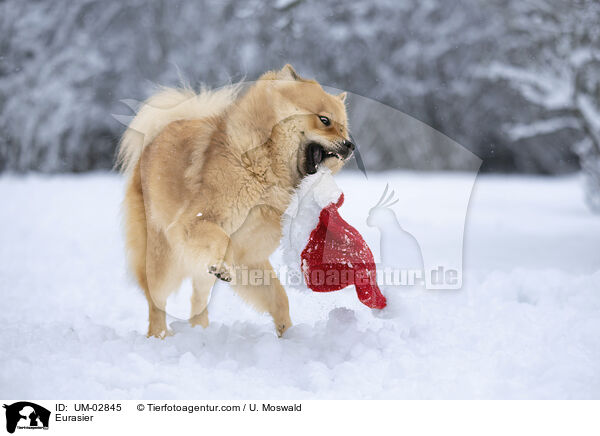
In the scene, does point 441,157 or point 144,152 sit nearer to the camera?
point 144,152

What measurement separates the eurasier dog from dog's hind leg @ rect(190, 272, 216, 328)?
18 centimetres

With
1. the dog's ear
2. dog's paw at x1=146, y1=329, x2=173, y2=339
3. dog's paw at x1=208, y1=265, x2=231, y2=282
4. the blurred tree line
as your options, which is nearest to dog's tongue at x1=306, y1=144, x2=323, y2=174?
the dog's ear

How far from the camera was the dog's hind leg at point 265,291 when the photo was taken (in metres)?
3.19

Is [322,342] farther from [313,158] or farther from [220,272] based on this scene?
[313,158]

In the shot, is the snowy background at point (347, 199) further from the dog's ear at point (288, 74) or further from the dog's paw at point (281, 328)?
the dog's ear at point (288, 74)

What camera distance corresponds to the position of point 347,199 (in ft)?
14.1

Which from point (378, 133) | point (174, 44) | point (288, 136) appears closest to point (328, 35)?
point (378, 133)

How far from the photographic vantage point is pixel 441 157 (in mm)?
13633

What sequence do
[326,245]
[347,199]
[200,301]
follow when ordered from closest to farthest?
[326,245]
[200,301]
[347,199]

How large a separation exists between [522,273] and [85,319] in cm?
314

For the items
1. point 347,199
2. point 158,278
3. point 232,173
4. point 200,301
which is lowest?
point 200,301

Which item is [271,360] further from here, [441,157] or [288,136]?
[441,157]
